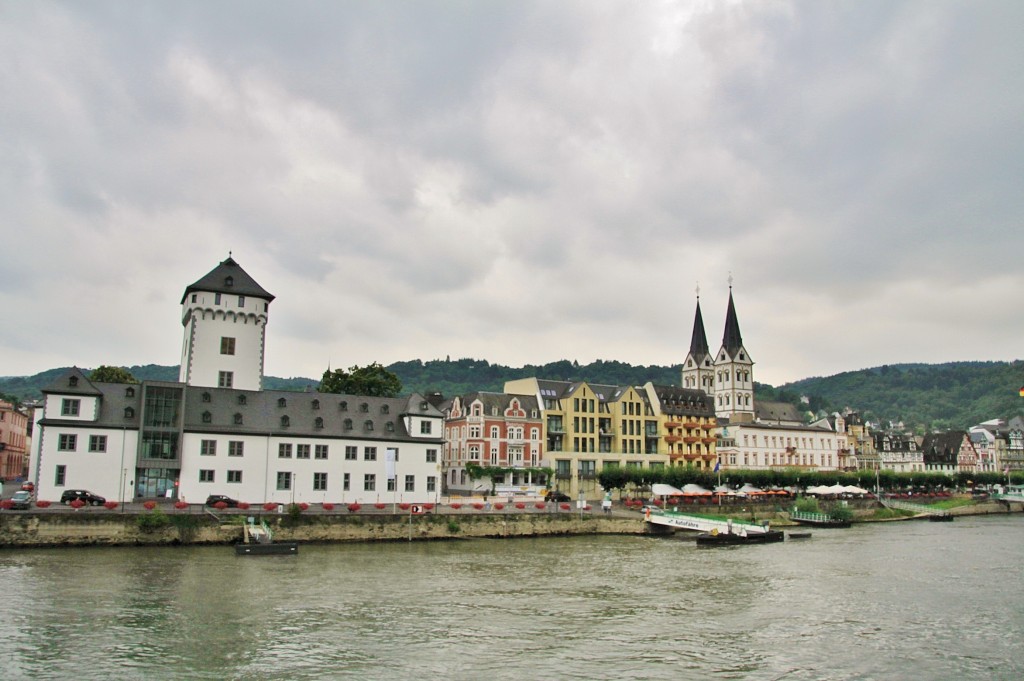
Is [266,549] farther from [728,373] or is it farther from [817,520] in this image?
[728,373]

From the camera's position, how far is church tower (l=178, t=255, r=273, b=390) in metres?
74.0

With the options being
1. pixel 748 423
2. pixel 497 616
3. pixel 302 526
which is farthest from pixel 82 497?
pixel 748 423

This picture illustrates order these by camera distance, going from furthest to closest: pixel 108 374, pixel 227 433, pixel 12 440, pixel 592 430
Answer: pixel 12 440 < pixel 592 430 < pixel 108 374 < pixel 227 433

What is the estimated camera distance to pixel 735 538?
66812 millimetres

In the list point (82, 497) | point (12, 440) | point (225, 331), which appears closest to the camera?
point (82, 497)

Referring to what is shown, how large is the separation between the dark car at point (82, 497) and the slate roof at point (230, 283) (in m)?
21.4

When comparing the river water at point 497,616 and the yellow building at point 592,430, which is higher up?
the yellow building at point 592,430

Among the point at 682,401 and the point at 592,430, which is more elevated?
the point at 682,401

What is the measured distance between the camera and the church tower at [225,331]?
2913 inches

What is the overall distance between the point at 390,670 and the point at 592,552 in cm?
3378

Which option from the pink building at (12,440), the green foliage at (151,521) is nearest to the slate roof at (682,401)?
the green foliage at (151,521)

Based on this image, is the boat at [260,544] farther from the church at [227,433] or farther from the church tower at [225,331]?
the church tower at [225,331]

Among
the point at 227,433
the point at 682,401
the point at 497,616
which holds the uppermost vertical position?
the point at 682,401

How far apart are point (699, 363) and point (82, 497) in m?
126
